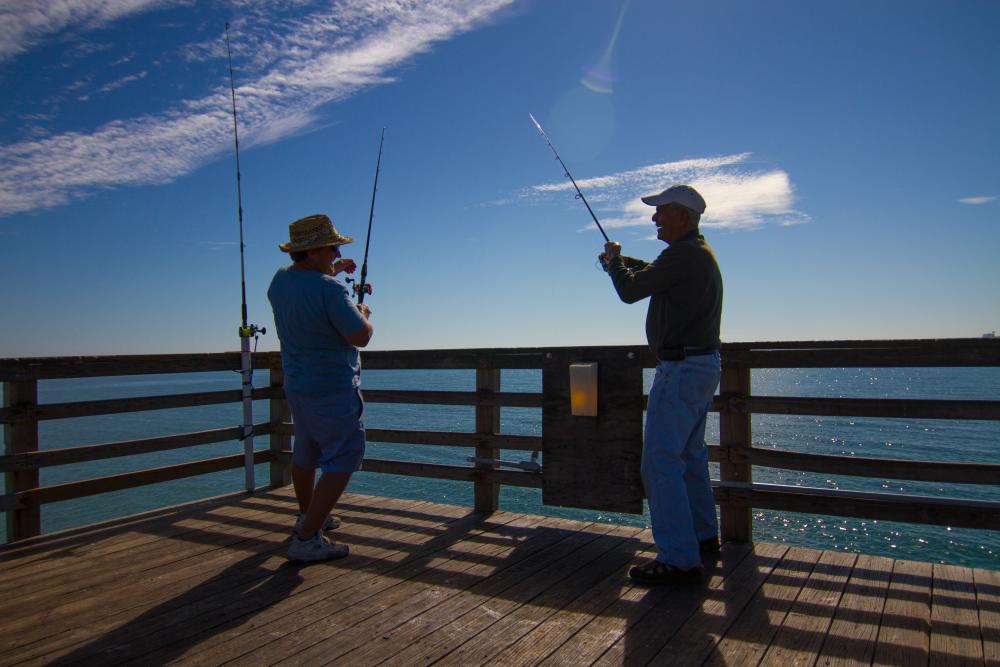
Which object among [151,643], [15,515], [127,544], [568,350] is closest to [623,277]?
[568,350]

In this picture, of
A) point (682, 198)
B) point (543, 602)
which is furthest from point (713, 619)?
point (682, 198)

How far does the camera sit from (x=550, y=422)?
13.8ft

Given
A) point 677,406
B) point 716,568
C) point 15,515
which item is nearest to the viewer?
point 677,406

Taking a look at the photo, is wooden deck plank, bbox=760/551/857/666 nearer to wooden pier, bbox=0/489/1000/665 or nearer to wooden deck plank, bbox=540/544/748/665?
wooden pier, bbox=0/489/1000/665

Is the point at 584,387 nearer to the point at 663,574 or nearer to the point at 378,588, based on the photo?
the point at 663,574

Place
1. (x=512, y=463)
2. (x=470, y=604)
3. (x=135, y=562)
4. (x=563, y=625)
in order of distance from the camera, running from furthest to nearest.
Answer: (x=512, y=463) < (x=135, y=562) < (x=470, y=604) < (x=563, y=625)

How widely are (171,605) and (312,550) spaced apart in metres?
0.74

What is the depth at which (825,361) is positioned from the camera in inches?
143

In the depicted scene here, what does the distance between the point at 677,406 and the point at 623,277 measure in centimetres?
66

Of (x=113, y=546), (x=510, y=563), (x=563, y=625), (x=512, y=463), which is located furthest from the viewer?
(x=512, y=463)

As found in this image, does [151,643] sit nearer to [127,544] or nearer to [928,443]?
[127,544]

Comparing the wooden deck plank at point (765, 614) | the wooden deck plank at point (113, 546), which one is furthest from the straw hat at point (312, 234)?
the wooden deck plank at point (765, 614)

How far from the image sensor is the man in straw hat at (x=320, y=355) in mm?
3400

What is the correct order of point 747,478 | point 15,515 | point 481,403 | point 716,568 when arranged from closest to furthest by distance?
point 716,568
point 747,478
point 15,515
point 481,403
